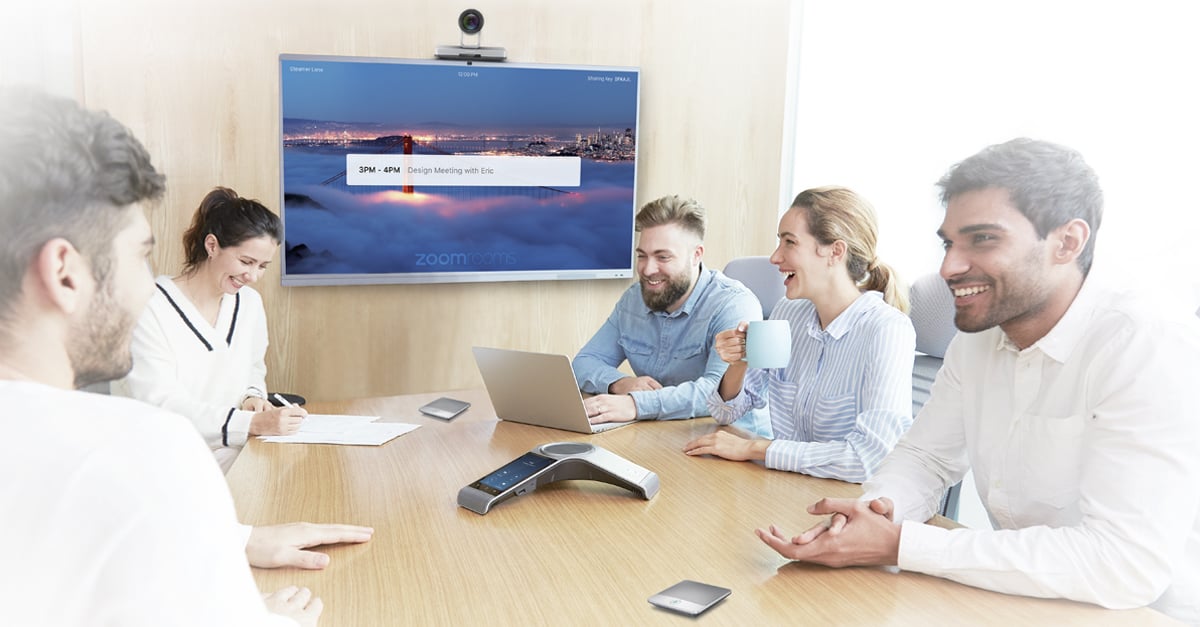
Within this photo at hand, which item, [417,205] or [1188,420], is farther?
[417,205]

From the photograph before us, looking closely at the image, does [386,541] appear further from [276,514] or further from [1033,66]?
[1033,66]

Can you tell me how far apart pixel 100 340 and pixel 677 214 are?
7.62ft

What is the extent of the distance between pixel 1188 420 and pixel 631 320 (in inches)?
76.1

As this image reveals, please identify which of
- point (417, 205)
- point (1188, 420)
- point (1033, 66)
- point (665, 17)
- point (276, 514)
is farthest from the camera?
point (665, 17)

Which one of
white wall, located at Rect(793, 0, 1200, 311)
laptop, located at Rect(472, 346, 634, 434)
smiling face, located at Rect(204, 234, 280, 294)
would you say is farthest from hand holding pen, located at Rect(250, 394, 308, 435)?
white wall, located at Rect(793, 0, 1200, 311)

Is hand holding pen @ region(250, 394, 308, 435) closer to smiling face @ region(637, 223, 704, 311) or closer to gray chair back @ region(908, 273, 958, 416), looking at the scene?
smiling face @ region(637, 223, 704, 311)

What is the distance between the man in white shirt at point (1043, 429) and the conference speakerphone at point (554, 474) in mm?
370

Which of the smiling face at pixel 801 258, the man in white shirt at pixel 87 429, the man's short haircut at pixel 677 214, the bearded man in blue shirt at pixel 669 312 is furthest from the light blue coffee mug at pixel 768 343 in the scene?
the man in white shirt at pixel 87 429

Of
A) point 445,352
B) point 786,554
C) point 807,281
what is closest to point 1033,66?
point 807,281

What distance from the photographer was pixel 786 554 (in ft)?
4.88

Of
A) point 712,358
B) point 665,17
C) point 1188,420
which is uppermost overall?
point 665,17

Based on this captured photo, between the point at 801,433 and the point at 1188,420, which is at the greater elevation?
the point at 1188,420

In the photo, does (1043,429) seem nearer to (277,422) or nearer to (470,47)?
(277,422)

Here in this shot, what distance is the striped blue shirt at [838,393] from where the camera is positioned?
1.99m
